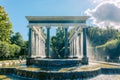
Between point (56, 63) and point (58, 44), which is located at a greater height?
point (58, 44)

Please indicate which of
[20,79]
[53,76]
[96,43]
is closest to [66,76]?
[53,76]

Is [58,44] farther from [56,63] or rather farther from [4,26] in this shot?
[56,63]

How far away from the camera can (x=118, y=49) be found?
61.0m

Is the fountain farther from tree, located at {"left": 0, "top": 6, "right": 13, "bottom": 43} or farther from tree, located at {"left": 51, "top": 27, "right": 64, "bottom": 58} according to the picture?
tree, located at {"left": 51, "top": 27, "right": 64, "bottom": 58}

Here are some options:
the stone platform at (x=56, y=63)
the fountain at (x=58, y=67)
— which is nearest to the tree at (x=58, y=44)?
the fountain at (x=58, y=67)

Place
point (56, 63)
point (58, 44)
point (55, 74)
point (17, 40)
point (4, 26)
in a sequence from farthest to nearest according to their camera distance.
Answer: point (17, 40) → point (58, 44) → point (4, 26) → point (56, 63) → point (55, 74)

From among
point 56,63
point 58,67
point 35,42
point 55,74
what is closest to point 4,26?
point 35,42

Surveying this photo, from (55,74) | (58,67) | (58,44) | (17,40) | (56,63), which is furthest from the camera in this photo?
(17,40)

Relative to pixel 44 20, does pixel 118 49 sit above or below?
below

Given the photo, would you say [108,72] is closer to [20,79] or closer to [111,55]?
[20,79]

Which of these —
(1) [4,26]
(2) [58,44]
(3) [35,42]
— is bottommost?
(3) [35,42]

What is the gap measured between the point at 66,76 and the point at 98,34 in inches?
3123

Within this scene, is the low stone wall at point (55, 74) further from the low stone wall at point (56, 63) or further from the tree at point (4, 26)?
the tree at point (4, 26)

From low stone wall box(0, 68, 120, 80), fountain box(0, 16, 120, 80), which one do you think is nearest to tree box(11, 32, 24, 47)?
fountain box(0, 16, 120, 80)
